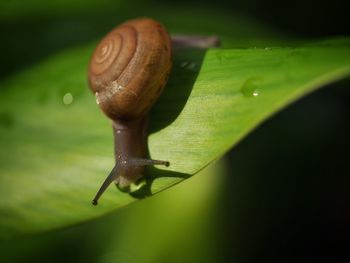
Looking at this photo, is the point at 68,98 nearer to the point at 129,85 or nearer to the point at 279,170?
the point at 129,85

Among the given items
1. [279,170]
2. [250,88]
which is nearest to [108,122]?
[250,88]

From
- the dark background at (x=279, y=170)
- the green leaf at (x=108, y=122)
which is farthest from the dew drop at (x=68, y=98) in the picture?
the dark background at (x=279, y=170)

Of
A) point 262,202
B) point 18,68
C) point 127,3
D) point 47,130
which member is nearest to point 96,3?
point 127,3

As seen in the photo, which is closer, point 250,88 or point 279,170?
point 250,88

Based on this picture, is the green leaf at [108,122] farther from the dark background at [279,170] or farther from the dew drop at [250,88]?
the dark background at [279,170]

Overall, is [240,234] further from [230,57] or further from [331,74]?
[331,74]
